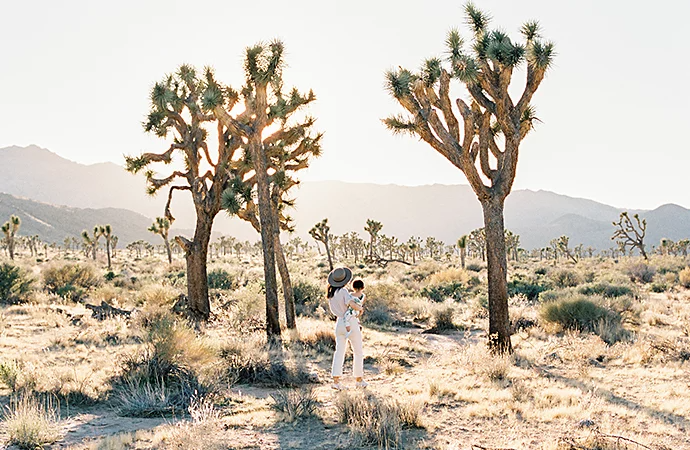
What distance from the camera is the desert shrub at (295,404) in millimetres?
6445

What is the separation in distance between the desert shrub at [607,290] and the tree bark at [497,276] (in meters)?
9.65

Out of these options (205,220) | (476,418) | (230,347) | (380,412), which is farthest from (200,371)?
(205,220)

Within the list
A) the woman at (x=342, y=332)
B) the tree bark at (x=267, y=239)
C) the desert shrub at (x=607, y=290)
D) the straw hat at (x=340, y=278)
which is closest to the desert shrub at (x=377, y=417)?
the woman at (x=342, y=332)

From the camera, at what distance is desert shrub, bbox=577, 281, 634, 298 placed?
18.7 meters

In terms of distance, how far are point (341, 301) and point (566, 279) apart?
68.1 feet

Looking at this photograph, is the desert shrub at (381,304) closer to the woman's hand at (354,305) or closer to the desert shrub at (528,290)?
the desert shrub at (528,290)

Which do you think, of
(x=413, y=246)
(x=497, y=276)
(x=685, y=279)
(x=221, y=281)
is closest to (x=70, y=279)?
(x=221, y=281)

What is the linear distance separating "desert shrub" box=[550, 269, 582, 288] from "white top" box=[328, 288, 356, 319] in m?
20.1

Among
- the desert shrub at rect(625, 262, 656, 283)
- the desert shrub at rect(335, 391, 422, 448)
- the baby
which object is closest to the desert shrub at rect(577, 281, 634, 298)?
the desert shrub at rect(625, 262, 656, 283)

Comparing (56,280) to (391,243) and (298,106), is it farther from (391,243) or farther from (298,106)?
(391,243)

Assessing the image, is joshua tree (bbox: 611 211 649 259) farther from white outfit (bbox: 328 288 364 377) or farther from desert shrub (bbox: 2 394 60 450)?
desert shrub (bbox: 2 394 60 450)

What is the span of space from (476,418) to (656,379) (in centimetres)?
393

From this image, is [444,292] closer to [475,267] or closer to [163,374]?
[163,374]

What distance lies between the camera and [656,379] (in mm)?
8297
